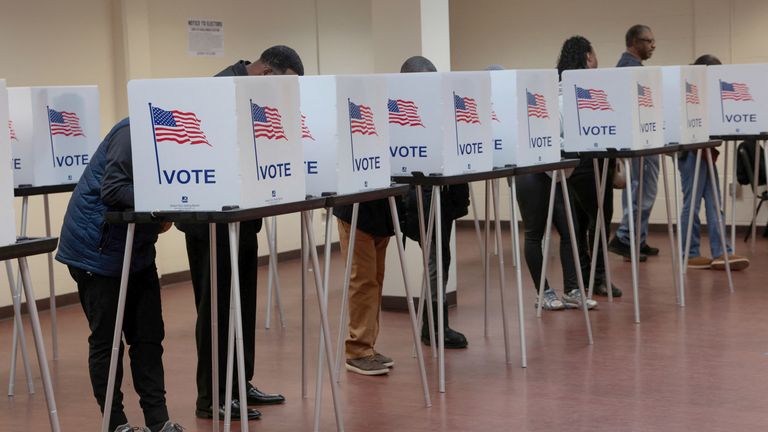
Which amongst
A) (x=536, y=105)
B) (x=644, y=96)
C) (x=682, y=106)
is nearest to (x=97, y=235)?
→ (x=536, y=105)

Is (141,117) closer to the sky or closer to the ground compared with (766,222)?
closer to the sky

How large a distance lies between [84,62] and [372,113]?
3852 mm

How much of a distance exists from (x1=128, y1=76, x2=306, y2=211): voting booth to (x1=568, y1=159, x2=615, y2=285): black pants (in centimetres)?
355

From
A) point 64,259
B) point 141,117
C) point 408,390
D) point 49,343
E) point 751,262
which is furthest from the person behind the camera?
point 751,262

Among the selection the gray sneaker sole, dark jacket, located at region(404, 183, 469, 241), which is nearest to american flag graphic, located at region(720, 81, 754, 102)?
dark jacket, located at region(404, 183, 469, 241)

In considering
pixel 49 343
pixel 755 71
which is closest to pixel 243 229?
pixel 49 343

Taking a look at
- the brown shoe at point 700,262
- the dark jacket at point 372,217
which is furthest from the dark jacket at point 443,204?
the brown shoe at point 700,262

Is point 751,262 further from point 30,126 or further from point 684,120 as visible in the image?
point 30,126

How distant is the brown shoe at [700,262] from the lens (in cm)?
805

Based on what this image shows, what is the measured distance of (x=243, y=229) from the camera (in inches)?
181

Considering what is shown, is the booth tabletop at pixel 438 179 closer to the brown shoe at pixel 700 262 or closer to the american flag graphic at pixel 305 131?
the american flag graphic at pixel 305 131

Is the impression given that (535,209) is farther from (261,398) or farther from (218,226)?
(218,226)

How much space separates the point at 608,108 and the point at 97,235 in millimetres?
3149

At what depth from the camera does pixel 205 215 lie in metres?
3.60
